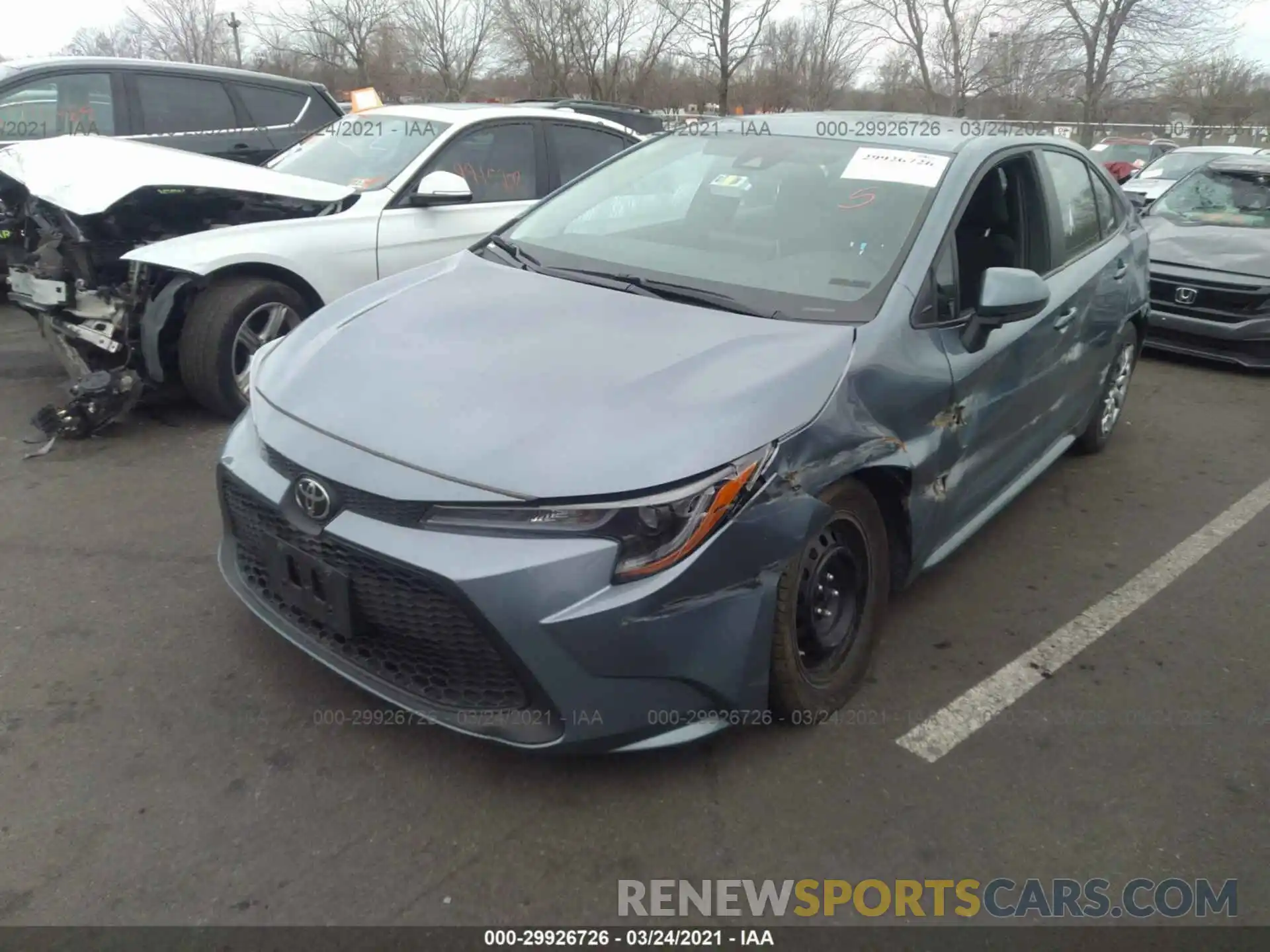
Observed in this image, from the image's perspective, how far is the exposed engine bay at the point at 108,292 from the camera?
15.1 feet

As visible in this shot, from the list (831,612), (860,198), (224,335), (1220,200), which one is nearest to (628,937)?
(831,612)

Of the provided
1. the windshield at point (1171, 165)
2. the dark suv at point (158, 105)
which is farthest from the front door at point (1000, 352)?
the windshield at point (1171, 165)

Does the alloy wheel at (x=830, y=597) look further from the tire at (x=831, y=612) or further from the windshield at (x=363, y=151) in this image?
the windshield at (x=363, y=151)

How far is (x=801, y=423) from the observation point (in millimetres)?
Result: 2438

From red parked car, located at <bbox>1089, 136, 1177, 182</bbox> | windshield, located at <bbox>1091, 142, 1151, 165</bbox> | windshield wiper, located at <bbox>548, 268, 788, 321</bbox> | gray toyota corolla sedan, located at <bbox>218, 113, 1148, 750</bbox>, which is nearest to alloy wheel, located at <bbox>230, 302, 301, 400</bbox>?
gray toyota corolla sedan, located at <bbox>218, 113, 1148, 750</bbox>

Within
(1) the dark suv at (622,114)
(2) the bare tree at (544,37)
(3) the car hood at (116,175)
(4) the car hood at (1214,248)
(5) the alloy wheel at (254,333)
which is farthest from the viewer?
(2) the bare tree at (544,37)

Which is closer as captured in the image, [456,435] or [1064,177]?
[456,435]

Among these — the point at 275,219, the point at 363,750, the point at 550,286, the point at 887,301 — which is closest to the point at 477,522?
the point at 363,750

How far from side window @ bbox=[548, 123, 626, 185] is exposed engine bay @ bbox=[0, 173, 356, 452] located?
5.38 feet

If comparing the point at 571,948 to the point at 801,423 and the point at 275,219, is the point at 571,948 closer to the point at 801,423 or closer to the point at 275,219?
the point at 801,423

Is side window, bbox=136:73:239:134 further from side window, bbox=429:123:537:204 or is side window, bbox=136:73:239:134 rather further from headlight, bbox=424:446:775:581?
headlight, bbox=424:446:775:581

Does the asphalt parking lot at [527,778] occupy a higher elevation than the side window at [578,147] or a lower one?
lower

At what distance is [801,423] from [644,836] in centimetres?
110

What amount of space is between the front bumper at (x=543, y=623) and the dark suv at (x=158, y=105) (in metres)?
5.82
